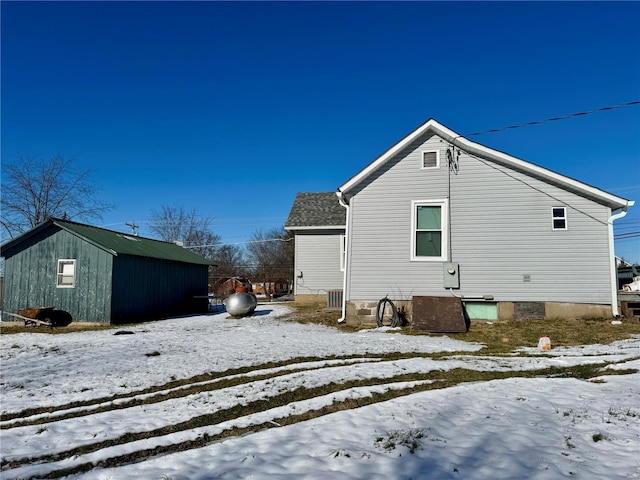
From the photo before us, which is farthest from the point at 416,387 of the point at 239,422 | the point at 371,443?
the point at 239,422

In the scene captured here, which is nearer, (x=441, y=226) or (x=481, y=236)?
(x=481, y=236)

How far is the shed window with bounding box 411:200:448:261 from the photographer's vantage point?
12312 millimetres

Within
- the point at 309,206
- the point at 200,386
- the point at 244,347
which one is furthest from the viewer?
the point at 309,206

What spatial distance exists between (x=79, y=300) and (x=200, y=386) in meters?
11.2

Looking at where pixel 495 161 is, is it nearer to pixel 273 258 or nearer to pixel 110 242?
pixel 110 242

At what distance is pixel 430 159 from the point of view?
12.7 meters

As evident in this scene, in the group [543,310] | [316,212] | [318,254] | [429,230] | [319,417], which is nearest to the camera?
[319,417]

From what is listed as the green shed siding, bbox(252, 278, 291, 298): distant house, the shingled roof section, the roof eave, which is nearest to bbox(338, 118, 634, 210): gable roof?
the roof eave

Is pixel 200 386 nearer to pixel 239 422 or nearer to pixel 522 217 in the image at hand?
pixel 239 422

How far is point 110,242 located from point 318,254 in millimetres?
9631

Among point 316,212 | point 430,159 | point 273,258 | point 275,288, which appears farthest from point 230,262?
point 430,159

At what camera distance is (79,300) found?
49.4 ft

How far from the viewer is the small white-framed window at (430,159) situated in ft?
41.5

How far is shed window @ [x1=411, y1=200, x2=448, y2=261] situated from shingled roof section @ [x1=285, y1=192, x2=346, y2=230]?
7943 mm
